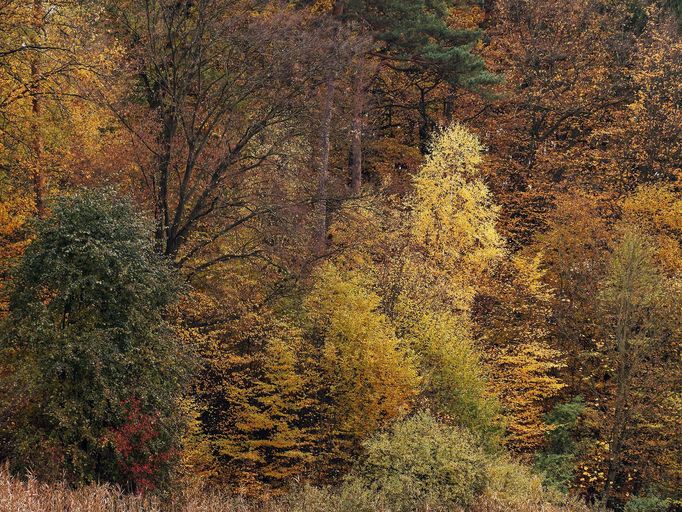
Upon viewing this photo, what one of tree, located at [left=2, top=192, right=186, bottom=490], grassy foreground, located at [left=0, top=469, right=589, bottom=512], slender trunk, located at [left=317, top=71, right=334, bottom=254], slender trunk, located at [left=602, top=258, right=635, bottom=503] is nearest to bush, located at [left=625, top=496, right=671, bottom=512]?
slender trunk, located at [left=602, top=258, right=635, bottom=503]

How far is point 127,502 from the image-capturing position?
33.0ft

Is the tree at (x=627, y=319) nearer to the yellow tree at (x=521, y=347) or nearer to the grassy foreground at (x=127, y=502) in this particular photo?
the yellow tree at (x=521, y=347)

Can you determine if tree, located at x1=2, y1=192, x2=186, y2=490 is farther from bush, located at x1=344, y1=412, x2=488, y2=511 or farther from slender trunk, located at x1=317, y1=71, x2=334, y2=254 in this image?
slender trunk, located at x1=317, y1=71, x2=334, y2=254

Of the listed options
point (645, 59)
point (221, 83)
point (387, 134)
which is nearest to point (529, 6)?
point (645, 59)

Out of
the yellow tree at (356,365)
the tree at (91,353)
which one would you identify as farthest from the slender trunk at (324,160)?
the tree at (91,353)

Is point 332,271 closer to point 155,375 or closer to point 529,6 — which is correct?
point 155,375

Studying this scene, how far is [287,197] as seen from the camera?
71.7ft

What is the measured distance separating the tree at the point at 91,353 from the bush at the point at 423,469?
13.1ft

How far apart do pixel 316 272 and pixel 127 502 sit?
13290mm

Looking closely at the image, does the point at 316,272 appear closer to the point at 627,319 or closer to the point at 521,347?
the point at 521,347

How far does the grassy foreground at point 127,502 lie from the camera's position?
883 cm

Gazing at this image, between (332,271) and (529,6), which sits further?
(529,6)

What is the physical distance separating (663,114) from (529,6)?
8.22 meters

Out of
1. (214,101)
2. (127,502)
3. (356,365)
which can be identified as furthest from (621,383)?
(127,502)
